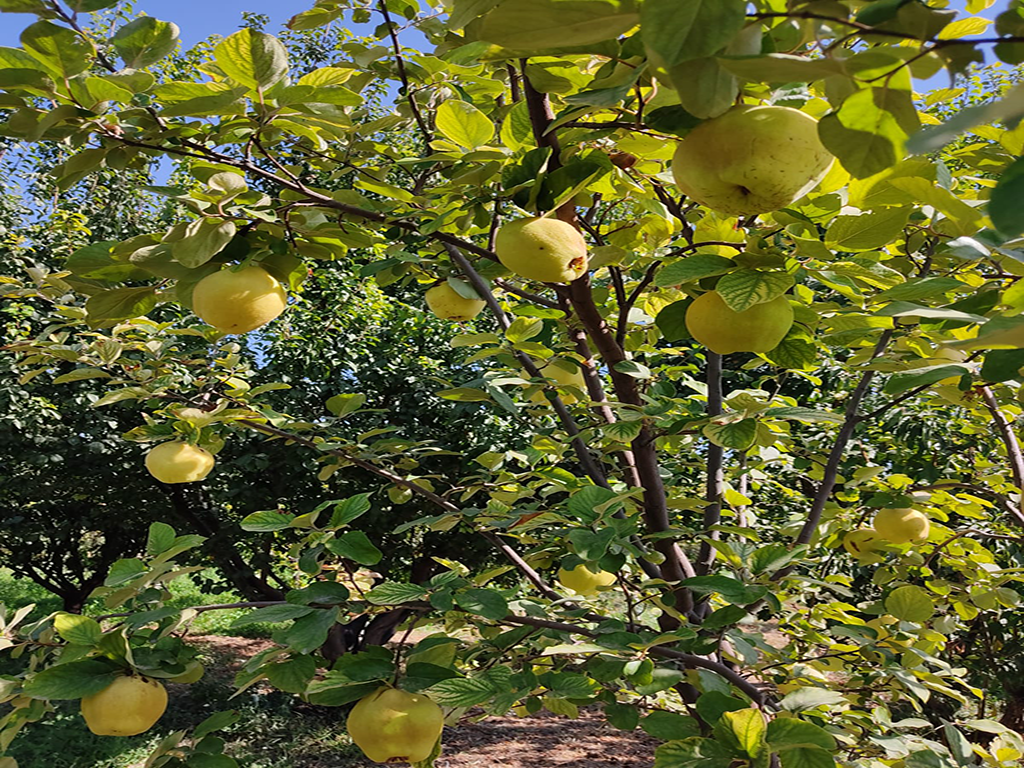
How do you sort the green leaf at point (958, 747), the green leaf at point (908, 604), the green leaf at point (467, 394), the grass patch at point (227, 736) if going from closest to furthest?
the green leaf at point (958, 747)
the green leaf at point (467, 394)
the green leaf at point (908, 604)
the grass patch at point (227, 736)

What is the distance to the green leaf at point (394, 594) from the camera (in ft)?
3.51

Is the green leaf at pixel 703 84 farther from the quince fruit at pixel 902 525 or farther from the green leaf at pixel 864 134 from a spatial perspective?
the quince fruit at pixel 902 525

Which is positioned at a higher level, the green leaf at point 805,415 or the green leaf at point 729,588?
the green leaf at point 805,415

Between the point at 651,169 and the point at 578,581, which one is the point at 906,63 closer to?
the point at 651,169

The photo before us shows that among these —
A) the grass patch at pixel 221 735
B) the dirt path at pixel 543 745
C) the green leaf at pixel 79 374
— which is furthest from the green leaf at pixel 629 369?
the dirt path at pixel 543 745

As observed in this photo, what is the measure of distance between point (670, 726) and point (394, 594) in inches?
18.0

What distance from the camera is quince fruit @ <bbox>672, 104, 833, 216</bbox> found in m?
0.59

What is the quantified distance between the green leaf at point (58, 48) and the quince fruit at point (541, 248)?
0.52m

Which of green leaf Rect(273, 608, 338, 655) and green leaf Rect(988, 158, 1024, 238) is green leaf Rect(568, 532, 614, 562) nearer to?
green leaf Rect(273, 608, 338, 655)

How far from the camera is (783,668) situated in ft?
5.90

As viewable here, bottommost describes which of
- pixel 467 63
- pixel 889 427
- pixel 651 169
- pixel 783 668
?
pixel 783 668

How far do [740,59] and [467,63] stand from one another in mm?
634

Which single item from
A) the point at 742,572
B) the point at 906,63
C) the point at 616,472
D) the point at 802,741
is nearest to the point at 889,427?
the point at 616,472

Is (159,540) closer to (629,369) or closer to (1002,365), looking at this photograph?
(629,369)
